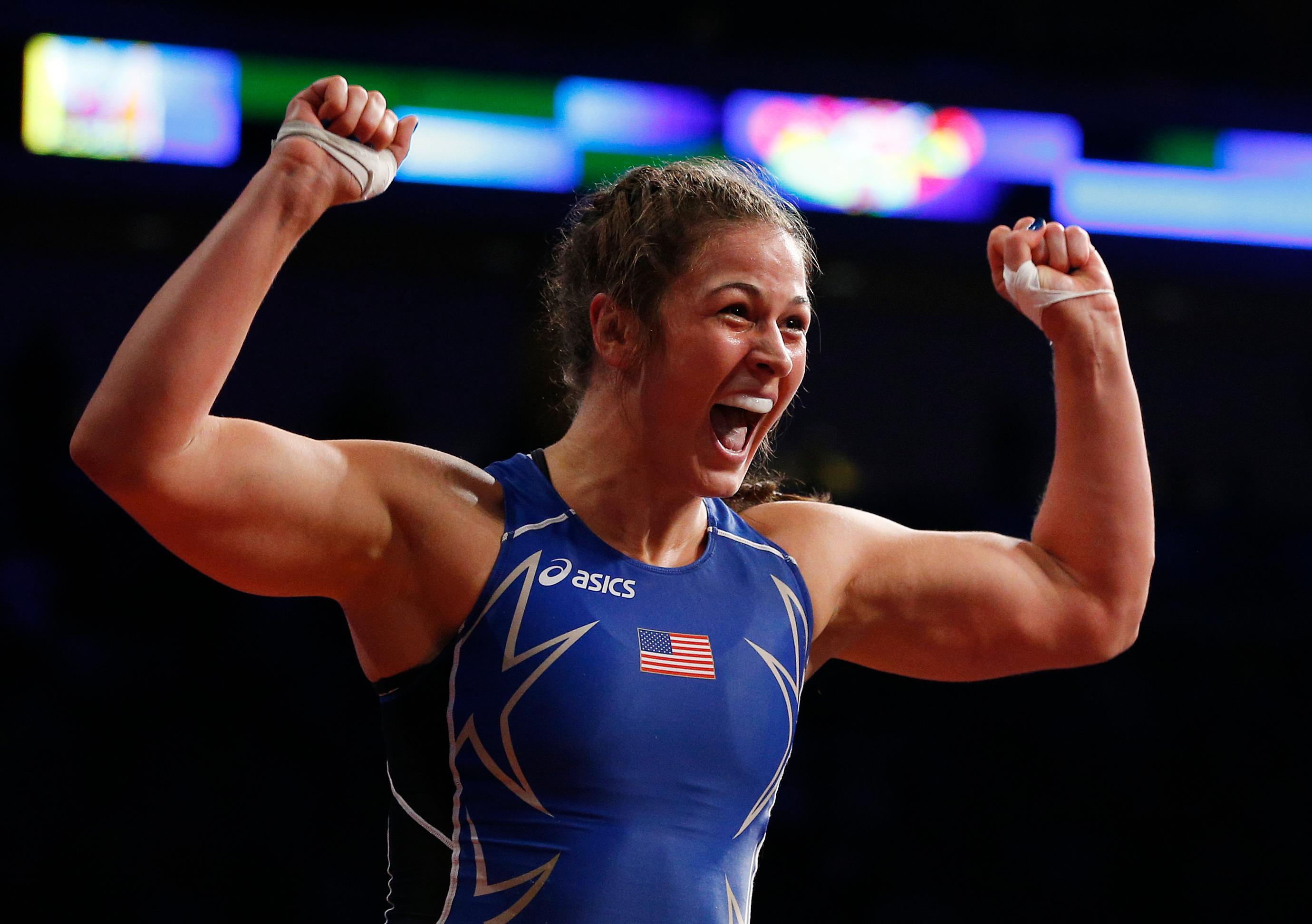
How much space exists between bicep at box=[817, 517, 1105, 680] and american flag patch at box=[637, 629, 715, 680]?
324mm

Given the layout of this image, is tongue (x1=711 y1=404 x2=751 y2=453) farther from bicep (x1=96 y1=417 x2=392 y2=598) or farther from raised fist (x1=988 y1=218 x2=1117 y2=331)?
raised fist (x1=988 y1=218 x2=1117 y2=331)

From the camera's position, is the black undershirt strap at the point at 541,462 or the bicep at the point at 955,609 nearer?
the black undershirt strap at the point at 541,462

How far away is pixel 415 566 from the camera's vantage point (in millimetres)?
1785

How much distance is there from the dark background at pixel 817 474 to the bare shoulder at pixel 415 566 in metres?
3.87

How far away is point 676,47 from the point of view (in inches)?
257

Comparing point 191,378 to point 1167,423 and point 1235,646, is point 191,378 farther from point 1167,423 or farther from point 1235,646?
point 1167,423

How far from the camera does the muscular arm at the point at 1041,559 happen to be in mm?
2133

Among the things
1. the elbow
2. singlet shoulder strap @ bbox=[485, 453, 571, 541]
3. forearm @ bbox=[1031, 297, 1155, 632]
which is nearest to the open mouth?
singlet shoulder strap @ bbox=[485, 453, 571, 541]

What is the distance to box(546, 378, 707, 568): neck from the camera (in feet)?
6.45

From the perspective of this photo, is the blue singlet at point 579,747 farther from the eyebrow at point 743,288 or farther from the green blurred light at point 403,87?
the green blurred light at point 403,87

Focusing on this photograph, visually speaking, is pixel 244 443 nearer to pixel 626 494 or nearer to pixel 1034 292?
pixel 626 494

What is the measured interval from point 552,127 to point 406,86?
0.70 meters

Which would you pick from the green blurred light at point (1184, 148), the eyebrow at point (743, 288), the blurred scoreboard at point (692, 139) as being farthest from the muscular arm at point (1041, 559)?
the green blurred light at point (1184, 148)

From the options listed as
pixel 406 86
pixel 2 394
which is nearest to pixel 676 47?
pixel 406 86
